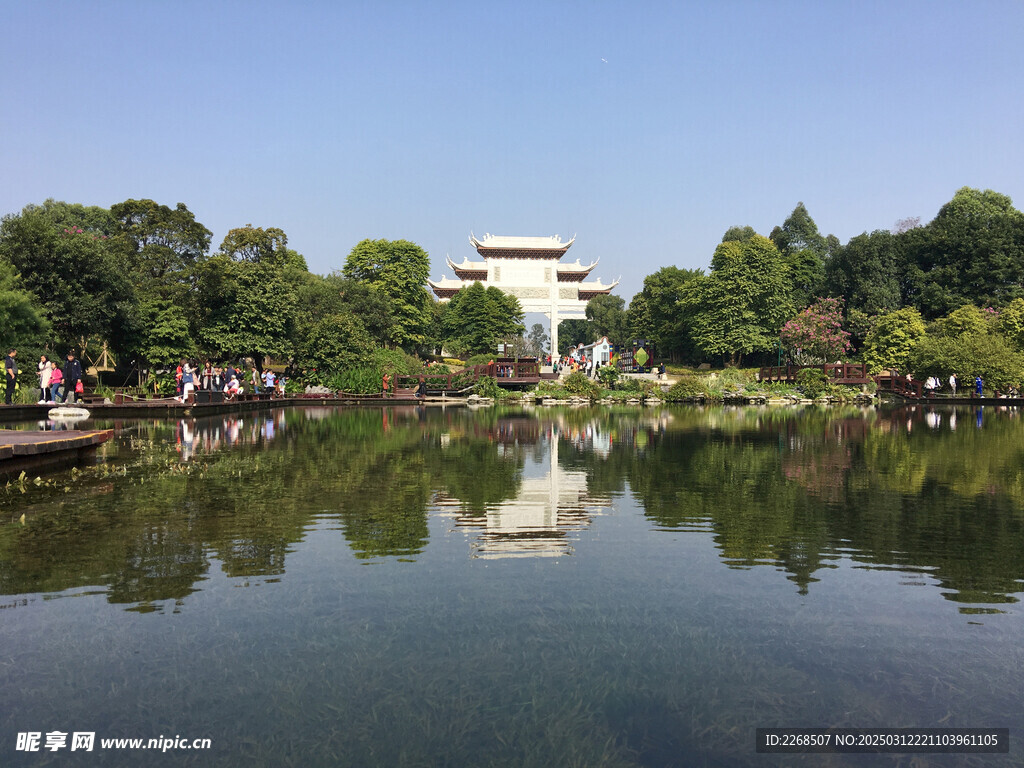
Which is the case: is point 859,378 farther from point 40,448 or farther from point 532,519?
point 40,448

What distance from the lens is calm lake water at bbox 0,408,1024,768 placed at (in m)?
3.90

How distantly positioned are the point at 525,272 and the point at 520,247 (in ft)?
8.29

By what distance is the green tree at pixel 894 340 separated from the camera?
4616 cm

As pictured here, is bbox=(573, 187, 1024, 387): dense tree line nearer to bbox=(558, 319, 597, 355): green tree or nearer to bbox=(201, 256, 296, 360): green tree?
bbox=(201, 256, 296, 360): green tree

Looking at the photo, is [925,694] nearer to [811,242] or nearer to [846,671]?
[846,671]

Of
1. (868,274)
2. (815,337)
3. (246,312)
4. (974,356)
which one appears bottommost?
(974,356)

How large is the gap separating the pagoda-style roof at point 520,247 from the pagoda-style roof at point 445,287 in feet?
13.0

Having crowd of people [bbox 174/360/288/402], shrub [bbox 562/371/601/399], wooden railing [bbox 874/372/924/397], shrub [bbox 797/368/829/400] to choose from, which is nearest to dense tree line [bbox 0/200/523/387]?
crowd of people [bbox 174/360/288/402]

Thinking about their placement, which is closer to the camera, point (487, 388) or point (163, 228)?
point (487, 388)

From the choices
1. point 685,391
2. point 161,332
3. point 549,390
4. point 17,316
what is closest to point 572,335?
point 685,391

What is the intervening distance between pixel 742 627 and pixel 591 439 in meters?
14.1

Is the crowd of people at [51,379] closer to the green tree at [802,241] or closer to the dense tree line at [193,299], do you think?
the dense tree line at [193,299]

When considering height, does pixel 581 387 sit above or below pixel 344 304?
below

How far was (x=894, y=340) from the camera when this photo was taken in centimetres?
4675
